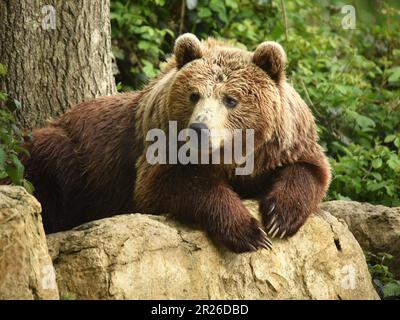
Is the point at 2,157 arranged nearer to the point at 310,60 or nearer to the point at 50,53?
the point at 50,53

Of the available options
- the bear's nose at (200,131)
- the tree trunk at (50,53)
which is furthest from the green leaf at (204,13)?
the bear's nose at (200,131)

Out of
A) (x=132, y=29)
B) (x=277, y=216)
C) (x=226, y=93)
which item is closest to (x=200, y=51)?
(x=226, y=93)

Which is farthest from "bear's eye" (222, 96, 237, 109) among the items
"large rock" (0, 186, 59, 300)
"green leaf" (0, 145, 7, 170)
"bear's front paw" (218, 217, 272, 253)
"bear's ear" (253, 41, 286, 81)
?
"large rock" (0, 186, 59, 300)

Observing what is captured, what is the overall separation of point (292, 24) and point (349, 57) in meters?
0.89

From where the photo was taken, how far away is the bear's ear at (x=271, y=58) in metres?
6.09

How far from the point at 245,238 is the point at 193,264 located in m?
0.45

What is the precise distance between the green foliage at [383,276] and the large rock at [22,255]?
8.91 feet

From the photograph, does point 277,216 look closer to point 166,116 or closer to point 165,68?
point 166,116

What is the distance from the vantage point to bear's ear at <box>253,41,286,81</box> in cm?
609

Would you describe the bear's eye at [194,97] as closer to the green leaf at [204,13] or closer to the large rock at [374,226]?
the large rock at [374,226]

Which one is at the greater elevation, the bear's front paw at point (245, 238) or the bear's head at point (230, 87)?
the bear's head at point (230, 87)

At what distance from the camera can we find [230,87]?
6.01 m

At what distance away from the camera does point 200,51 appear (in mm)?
6289

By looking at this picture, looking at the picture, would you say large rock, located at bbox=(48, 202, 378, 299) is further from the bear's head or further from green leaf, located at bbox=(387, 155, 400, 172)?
green leaf, located at bbox=(387, 155, 400, 172)
